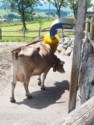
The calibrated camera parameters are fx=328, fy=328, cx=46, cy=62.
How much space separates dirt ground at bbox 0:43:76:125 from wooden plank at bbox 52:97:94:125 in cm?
366

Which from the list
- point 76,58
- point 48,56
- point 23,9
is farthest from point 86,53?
point 23,9

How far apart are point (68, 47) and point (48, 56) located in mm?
5815

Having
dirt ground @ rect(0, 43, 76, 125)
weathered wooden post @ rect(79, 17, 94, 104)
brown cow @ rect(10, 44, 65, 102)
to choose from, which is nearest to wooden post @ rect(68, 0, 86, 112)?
weathered wooden post @ rect(79, 17, 94, 104)

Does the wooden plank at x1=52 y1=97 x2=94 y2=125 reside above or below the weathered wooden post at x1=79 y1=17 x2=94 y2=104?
above

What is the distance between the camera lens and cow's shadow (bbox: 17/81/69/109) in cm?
838

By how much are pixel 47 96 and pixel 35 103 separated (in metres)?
0.77

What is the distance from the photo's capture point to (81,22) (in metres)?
6.43

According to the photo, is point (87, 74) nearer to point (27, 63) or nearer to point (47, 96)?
point (27, 63)

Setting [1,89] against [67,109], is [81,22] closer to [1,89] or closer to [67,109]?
[67,109]

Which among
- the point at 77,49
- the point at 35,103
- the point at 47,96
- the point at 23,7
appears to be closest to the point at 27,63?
the point at 35,103

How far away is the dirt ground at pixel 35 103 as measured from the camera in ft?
24.0

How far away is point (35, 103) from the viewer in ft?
27.7

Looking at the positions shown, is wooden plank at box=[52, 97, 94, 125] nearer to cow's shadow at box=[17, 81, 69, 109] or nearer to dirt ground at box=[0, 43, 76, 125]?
dirt ground at box=[0, 43, 76, 125]

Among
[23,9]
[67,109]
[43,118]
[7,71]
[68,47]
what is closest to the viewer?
[43,118]
